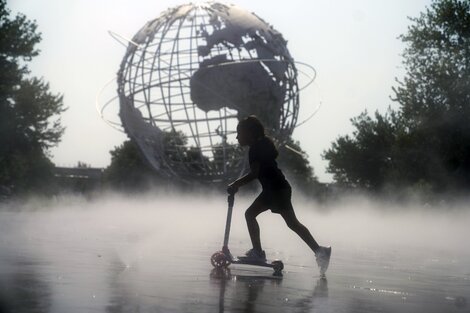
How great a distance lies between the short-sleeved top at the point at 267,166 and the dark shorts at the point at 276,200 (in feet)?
0.15

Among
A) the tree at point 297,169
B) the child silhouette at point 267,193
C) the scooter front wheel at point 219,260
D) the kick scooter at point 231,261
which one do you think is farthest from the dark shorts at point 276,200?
the tree at point 297,169

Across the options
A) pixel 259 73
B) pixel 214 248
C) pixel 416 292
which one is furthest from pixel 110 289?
pixel 259 73

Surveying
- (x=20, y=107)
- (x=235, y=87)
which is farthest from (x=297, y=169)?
(x=235, y=87)

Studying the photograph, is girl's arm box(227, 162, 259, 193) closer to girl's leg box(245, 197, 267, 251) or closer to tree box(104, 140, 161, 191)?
girl's leg box(245, 197, 267, 251)

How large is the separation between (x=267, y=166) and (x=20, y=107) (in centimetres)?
4032

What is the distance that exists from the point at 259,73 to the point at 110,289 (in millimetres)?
22899

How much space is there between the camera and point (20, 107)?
4875 centimetres

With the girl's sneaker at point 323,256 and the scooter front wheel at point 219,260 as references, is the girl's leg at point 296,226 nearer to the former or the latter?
the girl's sneaker at point 323,256

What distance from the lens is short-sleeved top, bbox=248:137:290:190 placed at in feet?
33.4

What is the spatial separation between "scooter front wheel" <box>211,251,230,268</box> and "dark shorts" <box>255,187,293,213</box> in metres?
0.71

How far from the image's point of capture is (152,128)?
31.1 metres

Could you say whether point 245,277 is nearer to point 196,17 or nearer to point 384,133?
point 196,17

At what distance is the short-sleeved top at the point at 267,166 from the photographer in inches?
400

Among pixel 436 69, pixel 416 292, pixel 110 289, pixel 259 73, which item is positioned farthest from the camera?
pixel 436 69
